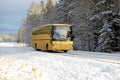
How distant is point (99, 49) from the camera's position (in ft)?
130

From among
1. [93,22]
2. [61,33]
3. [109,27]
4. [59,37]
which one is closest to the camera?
[59,37]

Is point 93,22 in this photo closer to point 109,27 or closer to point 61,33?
point 109,27

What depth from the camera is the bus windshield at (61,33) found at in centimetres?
3456

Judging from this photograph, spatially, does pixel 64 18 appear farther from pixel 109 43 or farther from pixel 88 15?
pixel 109 43

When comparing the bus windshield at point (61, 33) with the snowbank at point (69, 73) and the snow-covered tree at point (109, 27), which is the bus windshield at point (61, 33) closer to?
the snow-covered tree at point (109, 27)

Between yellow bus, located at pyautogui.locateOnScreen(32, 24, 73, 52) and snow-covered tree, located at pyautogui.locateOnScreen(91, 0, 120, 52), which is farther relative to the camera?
snow-covered tree, located at pyautogui.locateOnScreen(91, 0, 120, 52)

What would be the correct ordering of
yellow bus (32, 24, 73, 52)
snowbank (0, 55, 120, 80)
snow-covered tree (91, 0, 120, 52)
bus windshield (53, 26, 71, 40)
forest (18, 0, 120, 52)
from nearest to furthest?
1. snowbank (0, 55, 120, 80)
2. yellow bus (32, 24, 73, 52)
3. bus windshield (53, 26, 71, 40)
4. snow-covered tree (91, 0, 120, 52)
5. forest (18, 0, 120, 52)

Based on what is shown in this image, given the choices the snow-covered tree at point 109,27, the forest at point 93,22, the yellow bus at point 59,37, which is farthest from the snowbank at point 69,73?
the forest at point 93,22

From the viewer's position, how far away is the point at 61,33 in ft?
114

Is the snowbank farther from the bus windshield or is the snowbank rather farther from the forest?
the forest

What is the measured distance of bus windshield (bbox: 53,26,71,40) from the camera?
34.6 metres

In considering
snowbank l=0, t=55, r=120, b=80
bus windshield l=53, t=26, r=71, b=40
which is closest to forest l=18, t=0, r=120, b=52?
bus windshield l=53, t=26, r=71, b=40

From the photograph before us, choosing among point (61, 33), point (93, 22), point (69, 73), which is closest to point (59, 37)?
point (61, 33)

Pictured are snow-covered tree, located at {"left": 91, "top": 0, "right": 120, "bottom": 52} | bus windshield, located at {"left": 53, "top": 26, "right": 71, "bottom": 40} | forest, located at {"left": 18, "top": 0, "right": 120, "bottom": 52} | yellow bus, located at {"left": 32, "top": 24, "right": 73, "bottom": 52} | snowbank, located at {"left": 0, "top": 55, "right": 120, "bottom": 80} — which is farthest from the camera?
forest, located at {"left": 18, "top": 0, "right": 120, "bottom": 52}
